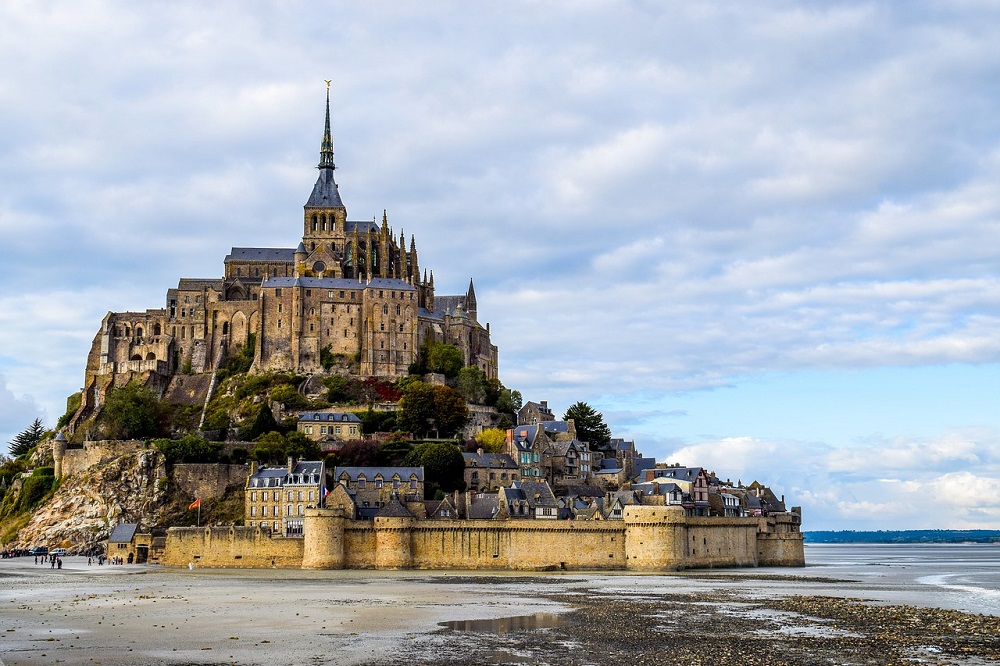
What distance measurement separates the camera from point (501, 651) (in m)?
31.7

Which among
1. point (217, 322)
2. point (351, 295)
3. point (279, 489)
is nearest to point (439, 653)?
point (279, 489)

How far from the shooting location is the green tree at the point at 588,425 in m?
101

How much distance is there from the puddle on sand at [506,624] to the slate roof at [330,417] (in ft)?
176

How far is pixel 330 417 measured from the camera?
9238 cm

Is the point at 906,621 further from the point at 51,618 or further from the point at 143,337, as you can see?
the point at 143,337

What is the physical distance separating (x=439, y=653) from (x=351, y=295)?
76611 millimetres

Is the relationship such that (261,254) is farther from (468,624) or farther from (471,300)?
(468,624)

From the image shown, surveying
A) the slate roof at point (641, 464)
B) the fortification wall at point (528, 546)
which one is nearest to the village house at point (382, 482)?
the fortification wall at point (528, 546)

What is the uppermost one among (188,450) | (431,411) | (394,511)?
(431,411)

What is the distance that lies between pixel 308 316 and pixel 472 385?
16.8 metres

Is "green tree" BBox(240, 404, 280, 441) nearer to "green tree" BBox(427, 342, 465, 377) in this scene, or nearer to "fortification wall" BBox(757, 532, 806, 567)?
"green tree" BBox(427, 342, 465, 377)

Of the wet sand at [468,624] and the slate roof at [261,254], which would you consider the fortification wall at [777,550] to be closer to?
the wet sand at [468,624]

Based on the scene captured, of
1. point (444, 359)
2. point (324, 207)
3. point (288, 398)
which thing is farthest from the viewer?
point (324, 207)

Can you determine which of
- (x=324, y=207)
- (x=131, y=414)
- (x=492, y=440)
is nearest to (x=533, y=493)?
(x=492, y=440)
